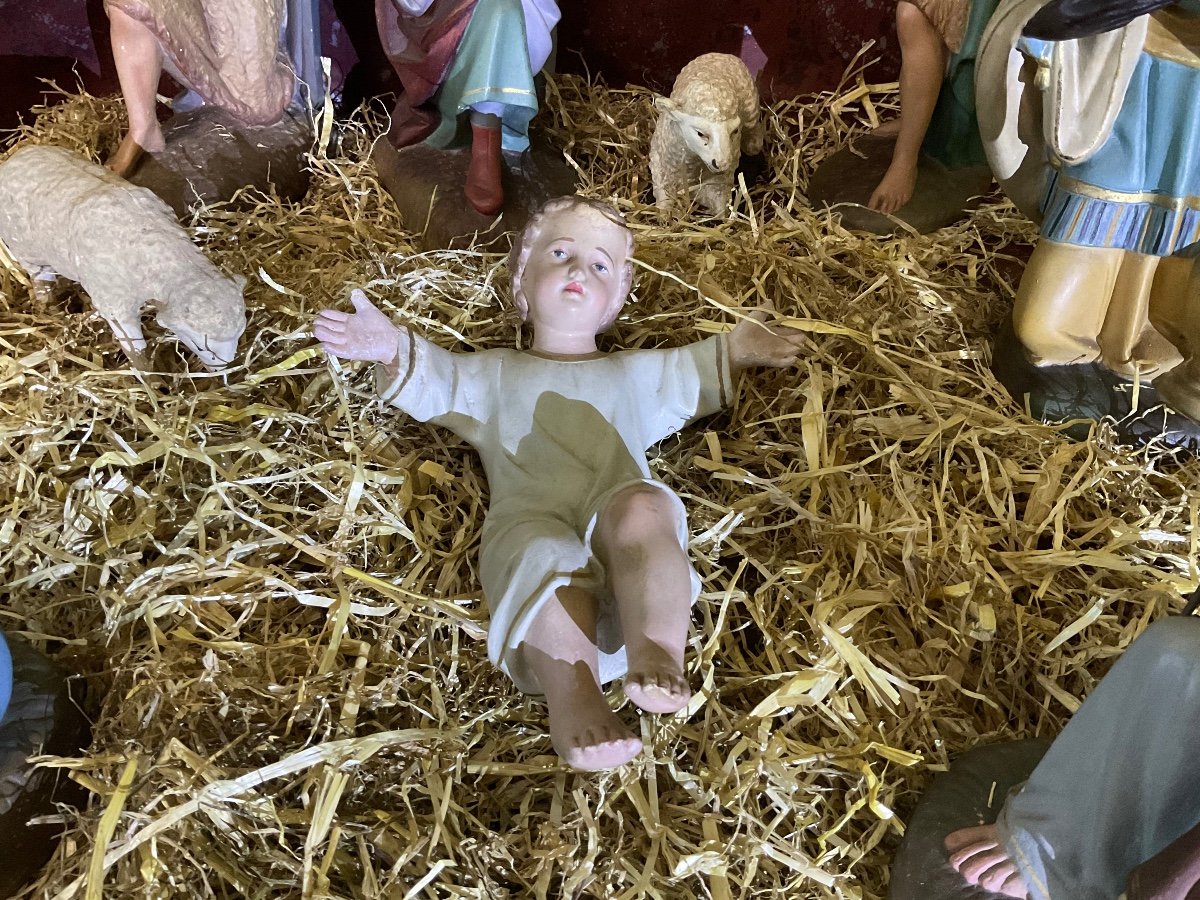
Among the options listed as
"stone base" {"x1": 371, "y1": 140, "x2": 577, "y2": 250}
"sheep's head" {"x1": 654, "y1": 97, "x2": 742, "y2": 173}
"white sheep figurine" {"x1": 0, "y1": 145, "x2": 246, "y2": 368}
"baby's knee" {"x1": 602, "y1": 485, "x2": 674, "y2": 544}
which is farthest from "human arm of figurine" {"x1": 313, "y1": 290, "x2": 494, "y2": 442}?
"sheep's head" {"x1": 654, "y1": 97, "x2": 742, "y2": 173}

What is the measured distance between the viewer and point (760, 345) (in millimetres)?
1471

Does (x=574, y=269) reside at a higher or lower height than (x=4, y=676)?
higher

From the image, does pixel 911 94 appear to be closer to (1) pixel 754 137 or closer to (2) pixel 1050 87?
(1) pixel 754 137

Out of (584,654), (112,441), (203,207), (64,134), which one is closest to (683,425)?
(584,654)

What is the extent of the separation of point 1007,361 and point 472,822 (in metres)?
1.20

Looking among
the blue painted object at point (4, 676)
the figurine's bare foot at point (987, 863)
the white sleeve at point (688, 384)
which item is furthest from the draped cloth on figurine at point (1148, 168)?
the blue painted object at point (4, 676)

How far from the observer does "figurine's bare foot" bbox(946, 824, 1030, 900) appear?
3.15ft

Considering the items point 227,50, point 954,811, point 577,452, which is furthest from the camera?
point 227,50

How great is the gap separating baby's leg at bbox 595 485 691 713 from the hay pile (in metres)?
0.18

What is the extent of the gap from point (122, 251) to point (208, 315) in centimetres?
18

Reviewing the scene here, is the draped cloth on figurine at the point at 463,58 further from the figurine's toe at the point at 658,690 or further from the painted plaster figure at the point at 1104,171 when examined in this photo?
the figurine's toe at the point at 658,690

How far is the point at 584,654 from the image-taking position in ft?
3.70

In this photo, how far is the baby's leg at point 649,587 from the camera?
1.04 m

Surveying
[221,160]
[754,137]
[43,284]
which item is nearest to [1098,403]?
[754,137]
